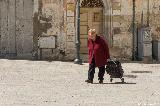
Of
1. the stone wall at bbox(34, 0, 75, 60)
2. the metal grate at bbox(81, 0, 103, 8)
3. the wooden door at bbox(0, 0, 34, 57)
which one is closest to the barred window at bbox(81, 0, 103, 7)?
the metal grate at bbox(81, 0, 103, 8)

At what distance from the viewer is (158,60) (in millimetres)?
19672

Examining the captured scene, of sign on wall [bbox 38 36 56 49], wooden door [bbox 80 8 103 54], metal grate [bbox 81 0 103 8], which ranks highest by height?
metal grate [bbox 81 0 103 8]

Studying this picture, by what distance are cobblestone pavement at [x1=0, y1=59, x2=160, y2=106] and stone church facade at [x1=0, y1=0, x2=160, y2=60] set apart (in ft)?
9.50

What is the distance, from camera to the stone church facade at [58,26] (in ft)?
65.2

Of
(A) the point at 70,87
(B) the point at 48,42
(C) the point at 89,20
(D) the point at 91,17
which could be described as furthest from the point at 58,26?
(A) the point at 70,87

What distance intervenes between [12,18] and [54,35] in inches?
77.6

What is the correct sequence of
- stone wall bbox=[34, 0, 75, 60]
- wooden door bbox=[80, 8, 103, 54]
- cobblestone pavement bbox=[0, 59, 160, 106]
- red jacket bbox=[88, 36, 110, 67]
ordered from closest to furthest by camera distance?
1. cobblestone pavement bbox=[0, 59, 160, 106]
2. red jacket bbox=[88, 36, 110, 67]
3. stone wall bbox=[34, 0, 75, 60]
4. wooden door bbox=[80, 8, 103, 54]

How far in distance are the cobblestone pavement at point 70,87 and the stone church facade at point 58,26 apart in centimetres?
290

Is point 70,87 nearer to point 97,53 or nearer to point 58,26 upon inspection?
point 97,53

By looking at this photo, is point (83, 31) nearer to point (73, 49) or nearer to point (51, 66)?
point (73, 49)

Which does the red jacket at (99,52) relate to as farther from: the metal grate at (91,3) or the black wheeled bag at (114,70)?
the metal grate at (91,3)

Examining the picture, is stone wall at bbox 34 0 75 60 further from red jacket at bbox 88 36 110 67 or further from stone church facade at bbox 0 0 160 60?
red jacket at bbox 88 36 110 67

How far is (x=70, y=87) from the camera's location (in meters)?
11.4

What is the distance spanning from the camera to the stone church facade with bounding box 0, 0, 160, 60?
65.2 feet
